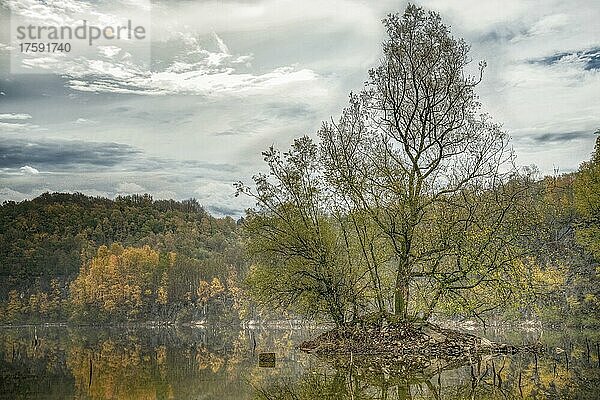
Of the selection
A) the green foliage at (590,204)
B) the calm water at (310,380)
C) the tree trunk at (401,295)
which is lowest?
the calm water at (310,380)

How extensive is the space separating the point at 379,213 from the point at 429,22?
7.86 meters

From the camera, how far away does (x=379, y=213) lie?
26.3 metres

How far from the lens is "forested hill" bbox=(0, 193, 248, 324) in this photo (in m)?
112

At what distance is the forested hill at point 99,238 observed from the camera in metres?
112

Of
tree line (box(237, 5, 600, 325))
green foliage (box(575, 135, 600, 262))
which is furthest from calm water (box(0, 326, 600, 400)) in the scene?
green foliage (box(575, 135, 600, 262))

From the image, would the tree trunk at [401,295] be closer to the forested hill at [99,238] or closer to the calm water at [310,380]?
the calm water at [310,380]

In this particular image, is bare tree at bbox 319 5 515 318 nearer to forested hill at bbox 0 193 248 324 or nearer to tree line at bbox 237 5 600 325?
tree line at bbox 237 5 600 325

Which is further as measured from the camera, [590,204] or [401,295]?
[590,204]

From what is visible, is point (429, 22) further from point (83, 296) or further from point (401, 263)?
point (83, 296)

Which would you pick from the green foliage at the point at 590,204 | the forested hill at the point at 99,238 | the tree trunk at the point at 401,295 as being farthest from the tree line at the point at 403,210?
the forested hill at the point at 99,238

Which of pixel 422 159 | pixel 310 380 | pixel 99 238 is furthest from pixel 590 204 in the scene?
pixel 99 238

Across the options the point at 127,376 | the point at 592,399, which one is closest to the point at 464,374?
the point at 592,399

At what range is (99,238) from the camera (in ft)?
489

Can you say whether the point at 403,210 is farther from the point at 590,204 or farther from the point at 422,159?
the point at 590,204
